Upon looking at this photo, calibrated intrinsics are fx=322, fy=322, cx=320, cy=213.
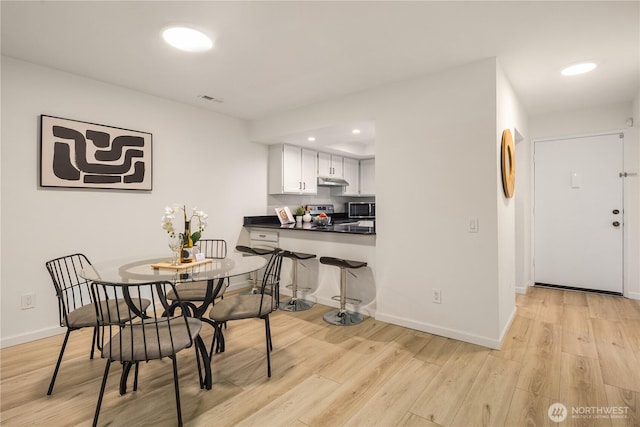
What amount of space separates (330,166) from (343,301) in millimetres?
2960

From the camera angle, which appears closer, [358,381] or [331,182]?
[358,381]

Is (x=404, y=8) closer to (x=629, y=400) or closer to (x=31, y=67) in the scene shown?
(x=629, y=400)

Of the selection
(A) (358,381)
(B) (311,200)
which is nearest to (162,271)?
(A) (358,381)

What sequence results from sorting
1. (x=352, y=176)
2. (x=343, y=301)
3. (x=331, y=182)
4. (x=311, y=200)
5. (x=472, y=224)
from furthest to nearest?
1. (x=352, y=176)
2. (x=311, y=200)
3. (x=331, y=182)
4. (x=343, y=301)
5. (x=472, y=224)

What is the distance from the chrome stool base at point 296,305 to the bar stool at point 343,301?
1.11 feet

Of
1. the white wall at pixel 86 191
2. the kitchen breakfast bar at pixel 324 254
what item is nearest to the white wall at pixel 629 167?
the kitchen breakfast bar at pixel 324 254

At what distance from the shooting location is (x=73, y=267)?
117 inches

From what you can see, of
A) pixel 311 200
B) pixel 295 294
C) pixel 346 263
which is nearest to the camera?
pixel 346 263

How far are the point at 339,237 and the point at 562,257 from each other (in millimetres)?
3233

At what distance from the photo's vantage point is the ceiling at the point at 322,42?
6.63 ft

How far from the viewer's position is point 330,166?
573 cm

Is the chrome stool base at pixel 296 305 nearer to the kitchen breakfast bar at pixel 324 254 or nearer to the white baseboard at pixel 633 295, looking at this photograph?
the kitchen breakfast bar at pixel 324 254

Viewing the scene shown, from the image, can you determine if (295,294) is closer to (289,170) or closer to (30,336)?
(289,170)

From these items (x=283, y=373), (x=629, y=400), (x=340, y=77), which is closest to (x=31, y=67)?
(x=340, y=77)
